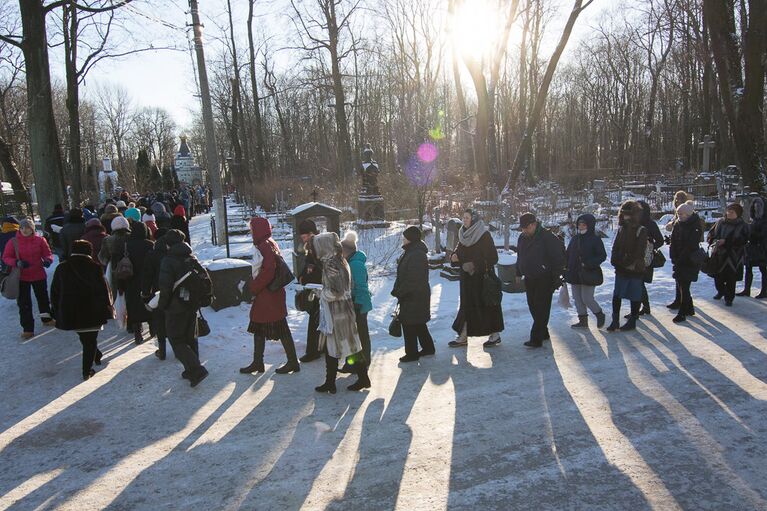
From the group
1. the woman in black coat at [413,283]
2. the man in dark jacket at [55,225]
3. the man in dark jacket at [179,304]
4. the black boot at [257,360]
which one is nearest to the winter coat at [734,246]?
the woman in black coat at [413,283]

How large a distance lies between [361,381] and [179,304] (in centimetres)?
204

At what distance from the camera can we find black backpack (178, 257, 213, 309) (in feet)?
18.1

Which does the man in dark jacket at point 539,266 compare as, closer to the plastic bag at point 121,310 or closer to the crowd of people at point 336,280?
the crowd of people at point 336,280

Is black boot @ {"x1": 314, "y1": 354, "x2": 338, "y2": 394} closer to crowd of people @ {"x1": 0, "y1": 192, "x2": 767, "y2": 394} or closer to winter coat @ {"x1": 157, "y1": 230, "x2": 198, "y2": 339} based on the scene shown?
crowd of people @ {"x1": 0, "y1": 192, "x2": 767, "y2": 394}

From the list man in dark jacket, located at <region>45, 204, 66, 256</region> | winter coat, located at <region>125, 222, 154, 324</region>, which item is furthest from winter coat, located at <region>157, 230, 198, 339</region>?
man in dark jacket, located at <region>45, 204, 66, 256</region>

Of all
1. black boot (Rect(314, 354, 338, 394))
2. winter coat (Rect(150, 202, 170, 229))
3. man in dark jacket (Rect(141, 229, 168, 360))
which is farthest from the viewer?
winter coat (Rect(150, 202, 170, 229))

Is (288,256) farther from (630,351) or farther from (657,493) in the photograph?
(657,493)

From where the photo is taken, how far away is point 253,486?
3.70 metres

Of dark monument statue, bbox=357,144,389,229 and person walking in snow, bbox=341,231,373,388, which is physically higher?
dark monument statue, bbox=357,144,389,229

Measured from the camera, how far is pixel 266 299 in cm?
573

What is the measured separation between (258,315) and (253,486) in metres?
2.30

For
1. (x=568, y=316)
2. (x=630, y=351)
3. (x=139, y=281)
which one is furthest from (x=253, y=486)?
(x=568, y=316)

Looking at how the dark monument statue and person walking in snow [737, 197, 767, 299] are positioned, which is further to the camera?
the dark monument statue

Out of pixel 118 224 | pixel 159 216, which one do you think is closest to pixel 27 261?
pixel 118 224
